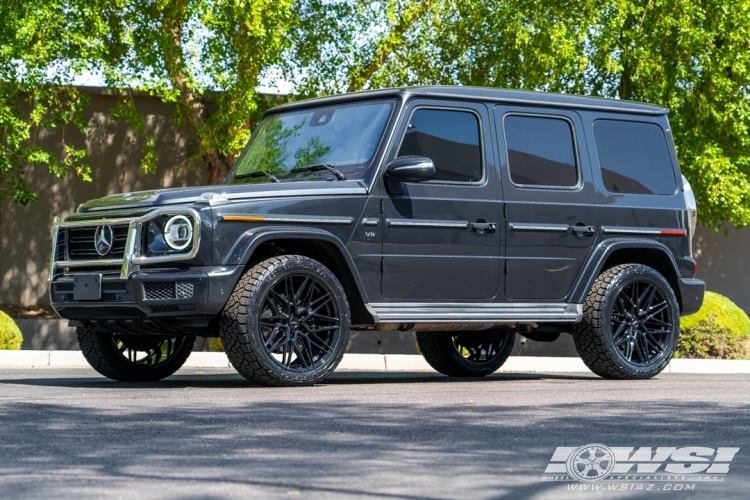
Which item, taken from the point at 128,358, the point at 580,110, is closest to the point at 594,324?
the point at 580,110

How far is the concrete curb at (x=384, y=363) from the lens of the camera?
12.3 metres

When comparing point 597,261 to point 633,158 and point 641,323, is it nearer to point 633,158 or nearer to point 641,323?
point 641,323

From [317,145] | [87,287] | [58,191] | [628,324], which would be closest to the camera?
[87,287]

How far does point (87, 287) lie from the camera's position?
8.62 meters

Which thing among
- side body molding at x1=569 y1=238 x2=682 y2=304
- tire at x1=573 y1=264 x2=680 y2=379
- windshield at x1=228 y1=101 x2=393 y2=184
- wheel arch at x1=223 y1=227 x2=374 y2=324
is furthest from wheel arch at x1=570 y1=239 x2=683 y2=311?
windshield at x1=228 y1=101 x2=393 y2=184

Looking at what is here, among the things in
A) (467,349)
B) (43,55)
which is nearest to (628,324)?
(467,349)

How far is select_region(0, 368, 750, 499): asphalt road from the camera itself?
443 centimetres

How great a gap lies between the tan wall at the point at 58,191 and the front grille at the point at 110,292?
15626 millimetres

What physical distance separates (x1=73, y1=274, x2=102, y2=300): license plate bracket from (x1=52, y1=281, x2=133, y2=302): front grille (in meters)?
0.04

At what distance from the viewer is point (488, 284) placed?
9.46 meters

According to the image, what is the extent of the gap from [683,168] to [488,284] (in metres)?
12.6

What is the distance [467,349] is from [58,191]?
14960 mm

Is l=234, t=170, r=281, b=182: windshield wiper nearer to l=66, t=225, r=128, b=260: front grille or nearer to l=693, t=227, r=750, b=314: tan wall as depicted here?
l=66, t=225, r=128, b=260: front grille

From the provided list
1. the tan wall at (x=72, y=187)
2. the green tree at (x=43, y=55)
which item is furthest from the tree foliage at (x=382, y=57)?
the tan wall at (x=72, y=187)
